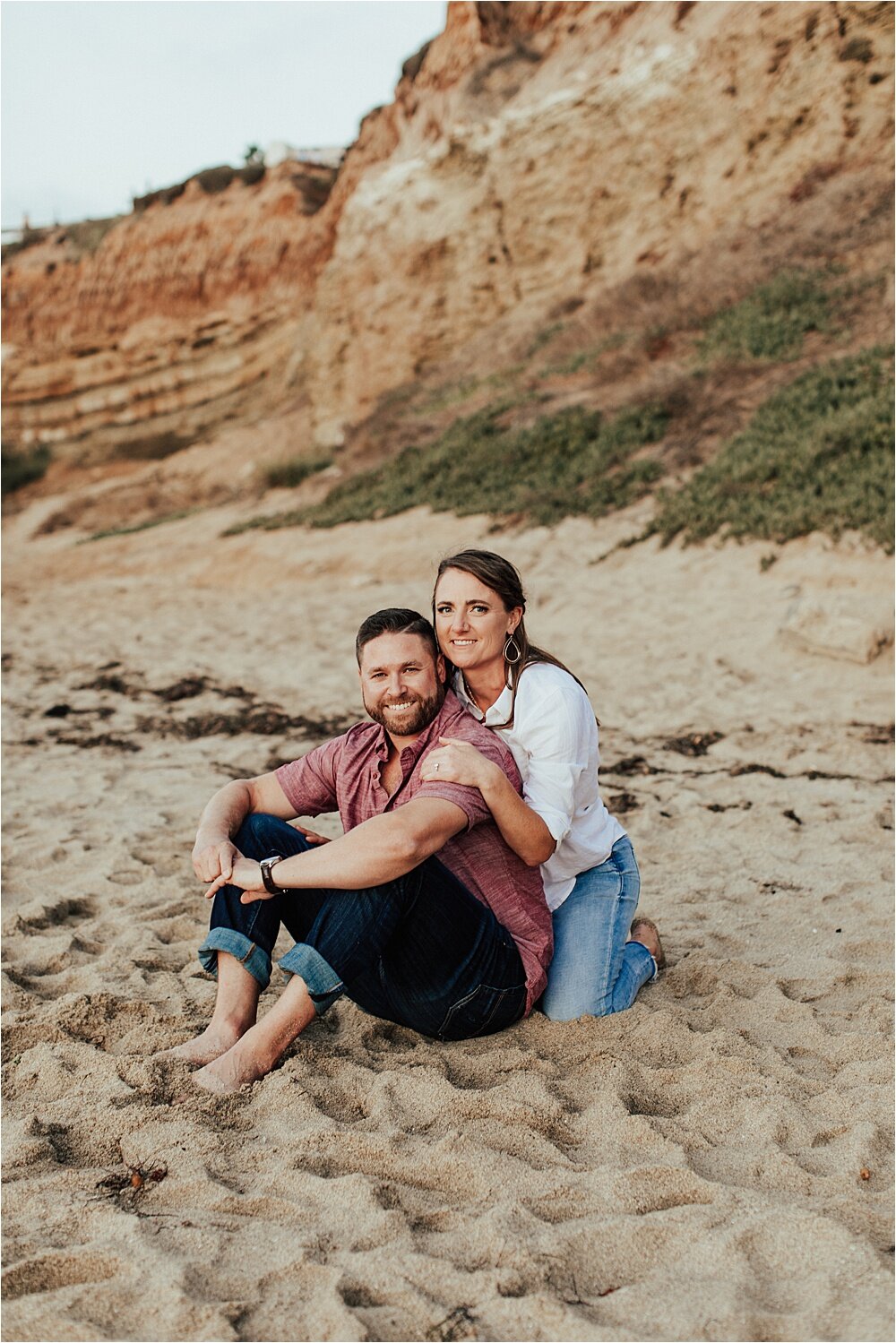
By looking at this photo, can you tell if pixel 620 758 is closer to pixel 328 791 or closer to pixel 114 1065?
pixel 328 791

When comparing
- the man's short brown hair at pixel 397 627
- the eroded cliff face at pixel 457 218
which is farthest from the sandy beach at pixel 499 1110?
the eroded cliff face at pixel 457 218

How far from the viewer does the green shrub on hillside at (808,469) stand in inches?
337

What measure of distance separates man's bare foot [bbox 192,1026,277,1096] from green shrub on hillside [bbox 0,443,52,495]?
27.6 m

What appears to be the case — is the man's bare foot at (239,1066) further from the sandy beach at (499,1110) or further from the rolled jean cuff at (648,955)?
the rolled jean cuff at (648,955)

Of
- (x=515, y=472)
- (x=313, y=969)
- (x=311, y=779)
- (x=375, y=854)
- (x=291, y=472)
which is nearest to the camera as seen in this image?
(x=375, y=854)

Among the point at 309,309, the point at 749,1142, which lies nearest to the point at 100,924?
the point at 749,1142

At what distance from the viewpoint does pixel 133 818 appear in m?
4.93

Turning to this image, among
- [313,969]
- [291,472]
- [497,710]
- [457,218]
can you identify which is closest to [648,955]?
[497,710]

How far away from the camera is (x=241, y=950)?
2.79 meters

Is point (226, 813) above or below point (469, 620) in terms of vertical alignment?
below

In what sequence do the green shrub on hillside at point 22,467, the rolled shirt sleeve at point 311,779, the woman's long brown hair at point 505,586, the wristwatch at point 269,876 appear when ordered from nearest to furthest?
the wristwatch at point 269,876
the woman's long brown hair at point 505,586
the rolled shirt sleeve at point 311,779
the green shrub on hillside at point 22,467

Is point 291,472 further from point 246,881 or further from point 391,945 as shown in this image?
point 391,945

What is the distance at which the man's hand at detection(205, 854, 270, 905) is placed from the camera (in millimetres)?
2709

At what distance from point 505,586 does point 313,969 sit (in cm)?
119
